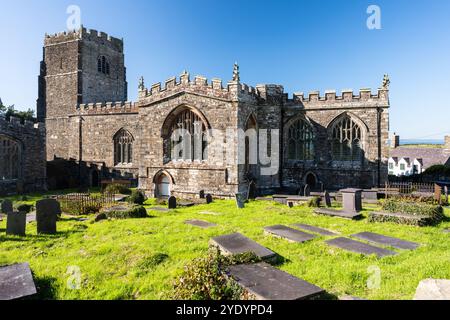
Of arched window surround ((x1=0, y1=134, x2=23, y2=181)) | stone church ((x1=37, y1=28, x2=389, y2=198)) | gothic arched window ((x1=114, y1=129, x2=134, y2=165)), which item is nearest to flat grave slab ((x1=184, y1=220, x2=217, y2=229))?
stone church ((x1=37, y1=28, x2=389, y2=198))

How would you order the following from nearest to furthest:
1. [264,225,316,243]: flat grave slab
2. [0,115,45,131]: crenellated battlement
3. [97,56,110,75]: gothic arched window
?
[264,225,316,243]: flat grave slab → [0,115,45,131]: crenellated battlement → [97,56,110,75]: gothic arched window

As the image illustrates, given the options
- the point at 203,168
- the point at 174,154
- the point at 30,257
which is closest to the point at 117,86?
the point at 174,154

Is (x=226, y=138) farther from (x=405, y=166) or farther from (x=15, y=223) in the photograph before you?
(x=405, y=166)

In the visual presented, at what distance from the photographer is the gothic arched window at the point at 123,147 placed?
26.9 meters

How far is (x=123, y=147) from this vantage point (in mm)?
27266

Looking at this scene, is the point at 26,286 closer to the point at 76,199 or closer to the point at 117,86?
the point at 76,199

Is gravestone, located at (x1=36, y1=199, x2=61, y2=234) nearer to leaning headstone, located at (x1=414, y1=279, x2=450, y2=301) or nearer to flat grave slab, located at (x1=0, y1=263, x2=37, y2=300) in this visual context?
flat grave slab, located at (x1=0, y1=263, x2=37, y2=300)

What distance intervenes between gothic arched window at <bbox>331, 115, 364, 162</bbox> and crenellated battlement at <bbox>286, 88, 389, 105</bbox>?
1.33 m

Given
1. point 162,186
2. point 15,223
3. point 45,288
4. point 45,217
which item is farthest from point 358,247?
point 162,186

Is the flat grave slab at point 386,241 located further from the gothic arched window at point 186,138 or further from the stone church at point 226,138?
the gothic arched window at point 186,138

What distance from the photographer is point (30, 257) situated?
25.0 feet

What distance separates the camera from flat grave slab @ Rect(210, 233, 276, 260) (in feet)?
22.4

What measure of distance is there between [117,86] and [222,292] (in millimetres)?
34725
